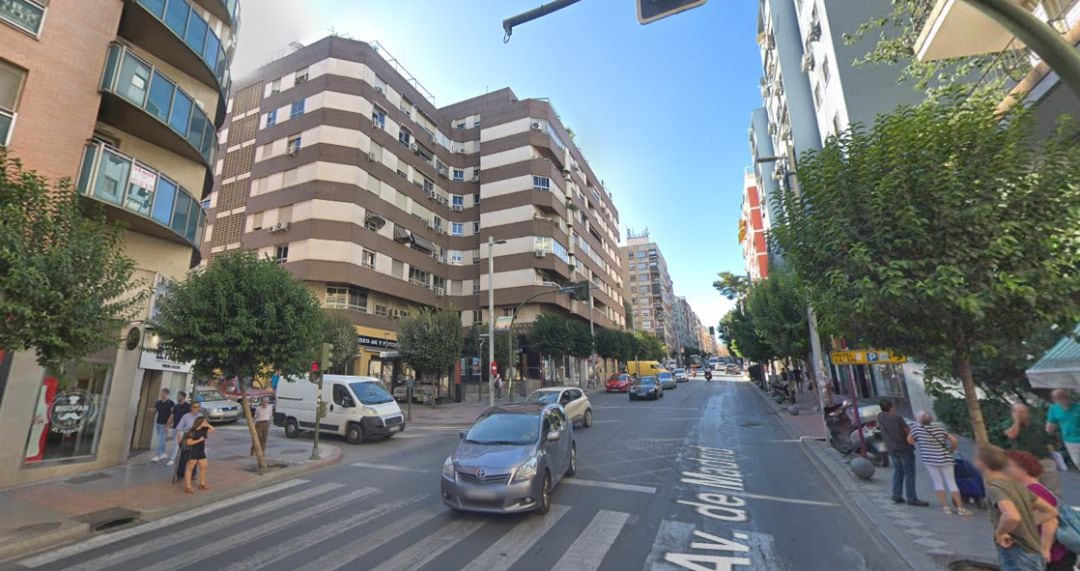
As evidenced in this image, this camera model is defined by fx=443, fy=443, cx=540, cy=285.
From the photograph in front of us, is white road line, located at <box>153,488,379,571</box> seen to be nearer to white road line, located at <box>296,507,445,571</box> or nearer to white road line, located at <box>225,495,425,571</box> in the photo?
white road line, located at <box>225,495,425,571</box>

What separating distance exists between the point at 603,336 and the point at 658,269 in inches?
2587

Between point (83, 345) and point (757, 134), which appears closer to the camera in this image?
point (83, 345)

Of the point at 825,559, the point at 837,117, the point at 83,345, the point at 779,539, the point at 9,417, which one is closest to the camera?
the point at 825,559

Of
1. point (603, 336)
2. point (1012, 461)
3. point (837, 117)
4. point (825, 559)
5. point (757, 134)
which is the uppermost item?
point (757, 134)

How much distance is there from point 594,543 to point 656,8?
584cm

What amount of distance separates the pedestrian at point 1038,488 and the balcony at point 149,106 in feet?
55.0

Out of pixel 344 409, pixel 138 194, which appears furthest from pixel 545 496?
pixel 138 194

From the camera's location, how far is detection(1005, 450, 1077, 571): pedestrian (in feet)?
11.5

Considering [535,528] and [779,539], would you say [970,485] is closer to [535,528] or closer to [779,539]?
[779,539]

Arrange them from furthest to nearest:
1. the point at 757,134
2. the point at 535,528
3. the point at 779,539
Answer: the point at 757,134, the point at 535,528, the point at 779,539

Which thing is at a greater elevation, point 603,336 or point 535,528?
point 603,336

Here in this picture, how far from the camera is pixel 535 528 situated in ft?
20.0

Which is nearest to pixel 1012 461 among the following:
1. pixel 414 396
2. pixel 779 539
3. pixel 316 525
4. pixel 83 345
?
pixel 779 539

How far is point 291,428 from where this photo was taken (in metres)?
15.6
